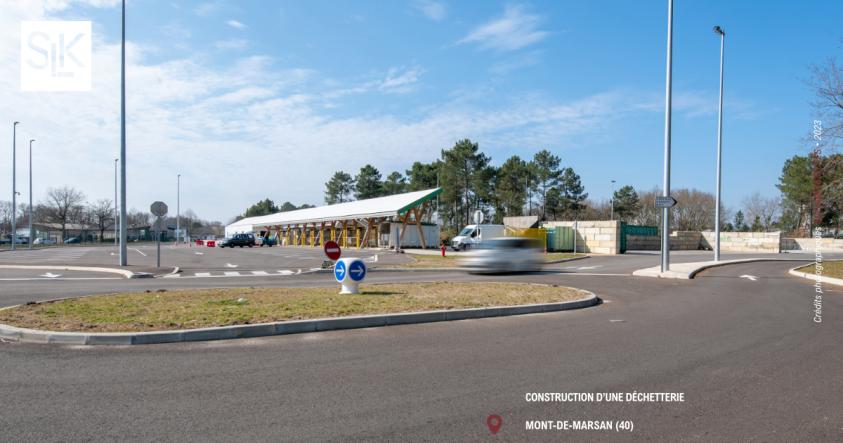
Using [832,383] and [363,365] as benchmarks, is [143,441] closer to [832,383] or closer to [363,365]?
[363,365]

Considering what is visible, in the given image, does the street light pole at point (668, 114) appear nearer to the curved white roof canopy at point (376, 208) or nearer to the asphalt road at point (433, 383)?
the asphalt road at point (433, 383)

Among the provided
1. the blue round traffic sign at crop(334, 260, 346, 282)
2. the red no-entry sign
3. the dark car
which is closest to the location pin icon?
the blue round traffic sign at crop(334, 260, 346, 282)

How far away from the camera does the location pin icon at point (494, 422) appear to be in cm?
432

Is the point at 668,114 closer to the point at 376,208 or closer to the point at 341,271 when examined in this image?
the point at 341,271

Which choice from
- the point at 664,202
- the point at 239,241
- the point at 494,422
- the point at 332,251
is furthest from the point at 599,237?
the point at 239,241

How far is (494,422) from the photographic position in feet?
14.7

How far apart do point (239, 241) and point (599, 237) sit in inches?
1530

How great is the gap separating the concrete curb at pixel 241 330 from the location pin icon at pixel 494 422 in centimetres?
465

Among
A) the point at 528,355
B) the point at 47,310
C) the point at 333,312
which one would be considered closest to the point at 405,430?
the point at 528,355

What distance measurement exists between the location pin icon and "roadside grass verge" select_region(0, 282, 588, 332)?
5061 mm

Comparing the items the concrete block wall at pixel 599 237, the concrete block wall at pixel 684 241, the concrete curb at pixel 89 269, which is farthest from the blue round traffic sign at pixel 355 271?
the concrete block wall at pixel 684 241

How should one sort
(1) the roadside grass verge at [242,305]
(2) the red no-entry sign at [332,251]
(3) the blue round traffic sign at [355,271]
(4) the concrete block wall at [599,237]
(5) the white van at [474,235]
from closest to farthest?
1. (1) the roadside grass verge at [242,305]
2. (3) the blue round traffic sign at [355,271]
3. (2) the red no-entry sign at [332,251]
4. (4) the concrete block wall at [599,237]
5. (5) the white van at [474,235]

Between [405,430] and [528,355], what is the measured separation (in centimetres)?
308

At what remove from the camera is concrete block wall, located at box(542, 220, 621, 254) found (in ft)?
125
